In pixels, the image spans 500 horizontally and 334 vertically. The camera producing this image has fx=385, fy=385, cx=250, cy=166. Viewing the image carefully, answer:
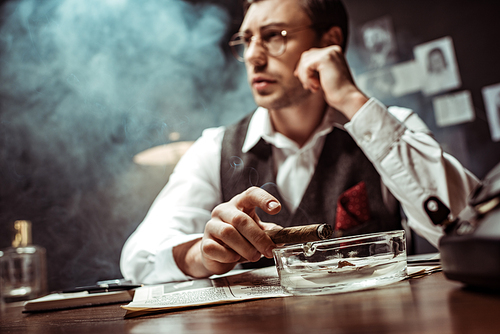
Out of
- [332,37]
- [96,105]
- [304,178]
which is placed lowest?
Result: [304,178]

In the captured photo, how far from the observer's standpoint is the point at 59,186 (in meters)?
1.71

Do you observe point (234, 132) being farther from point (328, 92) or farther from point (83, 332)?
point (83, 332)

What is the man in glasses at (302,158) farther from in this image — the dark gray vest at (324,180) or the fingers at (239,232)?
the fingers at (239,232)

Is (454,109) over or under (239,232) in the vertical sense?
over

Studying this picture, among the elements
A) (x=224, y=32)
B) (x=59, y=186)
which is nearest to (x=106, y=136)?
(x=59, y=186)

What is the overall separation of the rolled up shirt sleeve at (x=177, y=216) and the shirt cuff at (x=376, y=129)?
580mm

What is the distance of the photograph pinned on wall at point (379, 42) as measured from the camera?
167 cm

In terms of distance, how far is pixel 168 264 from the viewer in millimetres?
984

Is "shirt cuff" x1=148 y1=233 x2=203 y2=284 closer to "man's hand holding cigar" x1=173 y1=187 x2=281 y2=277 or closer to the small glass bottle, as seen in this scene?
"man's hand holding cigar" x1=173 y1=187 x2=281 y2=277

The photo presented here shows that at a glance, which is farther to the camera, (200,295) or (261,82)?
(261,82)

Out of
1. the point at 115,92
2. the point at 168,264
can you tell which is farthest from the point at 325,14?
the point at 168,264

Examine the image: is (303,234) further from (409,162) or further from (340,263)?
(409,162)

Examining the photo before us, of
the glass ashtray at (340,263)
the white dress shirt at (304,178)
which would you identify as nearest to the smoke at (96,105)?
the white dress shirt at (304,178)

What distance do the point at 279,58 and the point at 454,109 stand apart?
746mm
